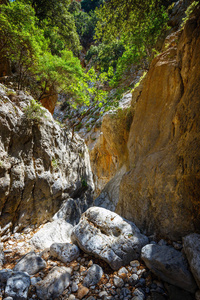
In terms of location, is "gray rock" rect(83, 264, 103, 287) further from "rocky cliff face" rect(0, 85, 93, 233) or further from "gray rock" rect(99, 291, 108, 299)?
"rocky cliff face" rect(0, 85, 93, 233)

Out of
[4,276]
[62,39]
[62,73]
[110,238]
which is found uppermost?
[62,39]

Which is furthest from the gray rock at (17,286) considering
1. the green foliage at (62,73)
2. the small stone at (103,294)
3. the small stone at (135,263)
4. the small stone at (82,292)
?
the green foliage at (62,73)

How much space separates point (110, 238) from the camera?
11.9 ft

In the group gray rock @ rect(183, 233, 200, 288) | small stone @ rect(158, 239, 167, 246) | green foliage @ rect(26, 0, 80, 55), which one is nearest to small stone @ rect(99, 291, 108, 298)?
small stone @ rect(158, 239, 167, 246)

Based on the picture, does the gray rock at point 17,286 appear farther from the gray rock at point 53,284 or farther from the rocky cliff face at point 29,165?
the rocky cliff face at point 29,165

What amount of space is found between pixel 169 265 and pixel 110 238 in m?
1.55

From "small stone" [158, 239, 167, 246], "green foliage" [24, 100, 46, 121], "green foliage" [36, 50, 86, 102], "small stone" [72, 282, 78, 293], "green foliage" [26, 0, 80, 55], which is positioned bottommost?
"small stone" [72, 282, 78, 293]

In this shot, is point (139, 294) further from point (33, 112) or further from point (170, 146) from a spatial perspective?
point (33, 112)

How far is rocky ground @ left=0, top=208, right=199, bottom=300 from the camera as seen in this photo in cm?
240

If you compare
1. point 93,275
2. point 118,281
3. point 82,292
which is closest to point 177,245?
point 118,281

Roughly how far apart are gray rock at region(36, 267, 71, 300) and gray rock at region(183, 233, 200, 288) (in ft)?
8.10

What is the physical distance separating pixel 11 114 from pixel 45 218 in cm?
493

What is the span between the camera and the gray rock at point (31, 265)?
3.16m

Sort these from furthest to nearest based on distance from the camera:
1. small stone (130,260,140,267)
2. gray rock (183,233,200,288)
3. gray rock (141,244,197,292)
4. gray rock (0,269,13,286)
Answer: small stone (130,260,140,267) < gray rock (0,269,13,286) < gray rock (141,244,197,292) < gray rock (183,233,200,288)
